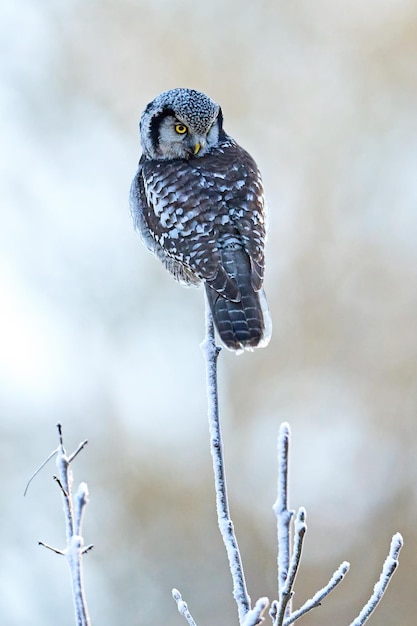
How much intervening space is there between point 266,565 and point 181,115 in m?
6.08

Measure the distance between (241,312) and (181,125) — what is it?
1064mm

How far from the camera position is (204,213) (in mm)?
3752

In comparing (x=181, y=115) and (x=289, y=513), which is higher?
(x=181, y=115)

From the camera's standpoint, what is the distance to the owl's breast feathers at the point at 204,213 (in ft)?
11.8

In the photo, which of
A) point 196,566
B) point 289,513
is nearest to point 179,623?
point 196,566

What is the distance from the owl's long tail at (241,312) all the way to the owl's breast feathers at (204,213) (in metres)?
0.02

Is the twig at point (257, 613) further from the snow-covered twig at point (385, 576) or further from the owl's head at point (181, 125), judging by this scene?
the owl's head at point (181, 125)

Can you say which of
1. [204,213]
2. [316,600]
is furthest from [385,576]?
[204,213]

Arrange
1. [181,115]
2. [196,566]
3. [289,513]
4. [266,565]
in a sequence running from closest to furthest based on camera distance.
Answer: [289,513]
[181,115]
[266,565]
[196,566]

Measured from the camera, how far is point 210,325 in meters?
2.86

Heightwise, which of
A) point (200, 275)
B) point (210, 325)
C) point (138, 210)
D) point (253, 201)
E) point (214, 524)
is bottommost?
point (210, 325)

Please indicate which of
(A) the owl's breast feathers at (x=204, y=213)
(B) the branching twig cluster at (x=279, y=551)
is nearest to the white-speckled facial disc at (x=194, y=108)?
(A) the owl's breast feathers at (x=204, y=213)

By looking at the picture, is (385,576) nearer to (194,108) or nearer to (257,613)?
(257,613)

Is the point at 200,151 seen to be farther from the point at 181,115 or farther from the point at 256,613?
the point at 256,613
